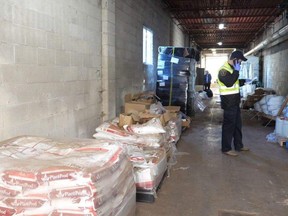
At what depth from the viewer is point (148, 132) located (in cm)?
396

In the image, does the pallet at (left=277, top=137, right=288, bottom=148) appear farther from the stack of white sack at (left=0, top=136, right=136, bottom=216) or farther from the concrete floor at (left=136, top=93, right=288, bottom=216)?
the stack of white sack at (left=0, top=136, right=136, bottom=216)

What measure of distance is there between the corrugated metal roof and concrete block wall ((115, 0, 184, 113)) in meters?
1.09

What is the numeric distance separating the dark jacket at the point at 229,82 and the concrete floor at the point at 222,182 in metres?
0.80

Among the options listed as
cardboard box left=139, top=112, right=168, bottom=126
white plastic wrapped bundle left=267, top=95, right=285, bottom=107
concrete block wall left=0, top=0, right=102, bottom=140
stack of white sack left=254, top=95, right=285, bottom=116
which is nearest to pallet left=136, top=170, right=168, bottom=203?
concrete block wall left=0, top=0, right=102, bottom=140

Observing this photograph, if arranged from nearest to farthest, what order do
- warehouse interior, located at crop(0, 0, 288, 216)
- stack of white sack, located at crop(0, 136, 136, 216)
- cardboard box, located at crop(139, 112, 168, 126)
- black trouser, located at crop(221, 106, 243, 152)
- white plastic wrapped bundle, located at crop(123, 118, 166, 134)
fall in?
stack of white sack, located at crop(0, 136, 136, 216) < warehouse interior, located at crop(0, 0, 288, 216) < white plastic wrapped bundle, located at crop(123, 118, 166, 134) < cardboard box, located at crop(139, 112, 168, 126) < black trouser, located at crop(221, 106, 243, 152)

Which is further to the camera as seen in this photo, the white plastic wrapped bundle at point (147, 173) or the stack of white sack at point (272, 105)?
the stack of white sack at point (272, 105)

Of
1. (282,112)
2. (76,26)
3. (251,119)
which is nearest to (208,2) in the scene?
(251,119)

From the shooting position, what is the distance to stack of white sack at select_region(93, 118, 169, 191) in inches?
121

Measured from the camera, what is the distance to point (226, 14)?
1100 centimetres

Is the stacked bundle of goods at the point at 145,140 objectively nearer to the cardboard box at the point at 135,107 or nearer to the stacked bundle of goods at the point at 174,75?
the cardboard box at the point at 135,107

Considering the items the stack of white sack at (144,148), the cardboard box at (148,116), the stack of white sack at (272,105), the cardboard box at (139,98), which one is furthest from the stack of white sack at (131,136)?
the stack of white sack at (272,105)

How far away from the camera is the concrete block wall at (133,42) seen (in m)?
5.98

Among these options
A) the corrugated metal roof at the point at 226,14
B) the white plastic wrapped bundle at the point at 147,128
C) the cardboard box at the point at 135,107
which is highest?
the corrugated metal roof at the point at 226,14

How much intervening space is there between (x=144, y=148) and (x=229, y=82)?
1.84 meters
